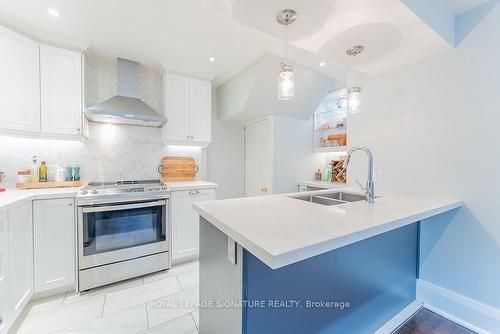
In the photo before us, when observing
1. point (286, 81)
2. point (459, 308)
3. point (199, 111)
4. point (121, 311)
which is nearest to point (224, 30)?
point (286, 81)

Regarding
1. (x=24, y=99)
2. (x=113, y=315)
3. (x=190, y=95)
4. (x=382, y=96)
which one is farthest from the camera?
(x=190, y=95)

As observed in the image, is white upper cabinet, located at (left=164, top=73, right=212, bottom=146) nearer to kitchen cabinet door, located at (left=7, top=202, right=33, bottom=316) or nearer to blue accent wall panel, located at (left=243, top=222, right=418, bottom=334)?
kitchen cabinet door, located at (left=7, top=202, right=33, bottom=316)

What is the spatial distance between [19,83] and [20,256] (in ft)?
4.94

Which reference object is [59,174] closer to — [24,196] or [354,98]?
[24,196]

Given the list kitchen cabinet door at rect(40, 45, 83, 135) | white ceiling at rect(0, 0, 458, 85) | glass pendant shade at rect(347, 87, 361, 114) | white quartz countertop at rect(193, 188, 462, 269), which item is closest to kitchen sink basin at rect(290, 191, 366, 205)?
white quartz countertop at rect(193, 188, 462, 269)

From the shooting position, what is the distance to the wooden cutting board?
2.94 m

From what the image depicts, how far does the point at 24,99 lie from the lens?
6.20 feet

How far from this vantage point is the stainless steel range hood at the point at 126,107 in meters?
2.23

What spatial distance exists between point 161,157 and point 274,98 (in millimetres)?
1833

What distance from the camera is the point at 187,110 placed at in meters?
2.84

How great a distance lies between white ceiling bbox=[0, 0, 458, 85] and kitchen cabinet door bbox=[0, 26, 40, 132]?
0.17 m

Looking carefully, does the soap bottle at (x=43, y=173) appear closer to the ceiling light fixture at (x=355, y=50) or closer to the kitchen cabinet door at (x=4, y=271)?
the kitchen cabinet door at (x=4, y=271)

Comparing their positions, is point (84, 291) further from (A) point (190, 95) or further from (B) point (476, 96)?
(B) point (476, 96)

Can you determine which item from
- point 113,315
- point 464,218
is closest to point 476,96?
point 464,218
